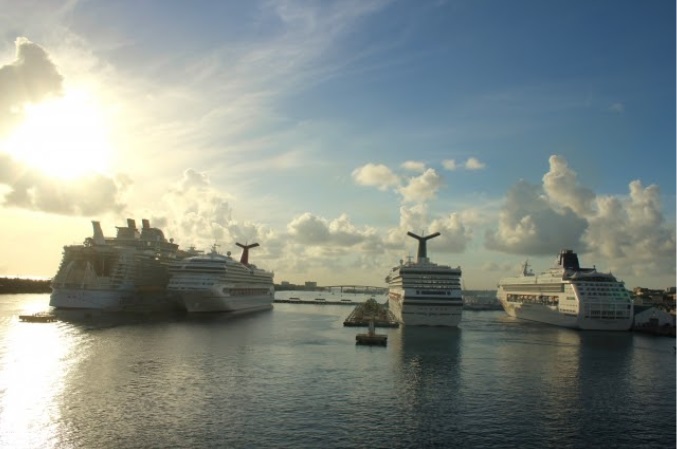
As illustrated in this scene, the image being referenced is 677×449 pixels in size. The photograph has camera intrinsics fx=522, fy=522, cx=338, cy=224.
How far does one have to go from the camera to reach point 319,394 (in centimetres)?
4494

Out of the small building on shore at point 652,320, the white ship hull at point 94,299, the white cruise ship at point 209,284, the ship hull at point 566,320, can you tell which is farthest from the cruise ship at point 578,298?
the white ship hull at point 94,299

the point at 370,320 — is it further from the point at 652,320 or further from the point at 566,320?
the point at 652,320

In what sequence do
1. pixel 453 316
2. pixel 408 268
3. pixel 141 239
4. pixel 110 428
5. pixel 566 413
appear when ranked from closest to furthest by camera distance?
pixel 110 428, pixel 566 413, pixel 453 316, pixel 408 268, pixel 141 239

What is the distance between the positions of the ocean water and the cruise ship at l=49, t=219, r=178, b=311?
3870 cm

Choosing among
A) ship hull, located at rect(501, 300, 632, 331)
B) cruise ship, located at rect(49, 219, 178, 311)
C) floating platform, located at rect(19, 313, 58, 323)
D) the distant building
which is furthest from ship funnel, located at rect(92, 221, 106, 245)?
the distant building

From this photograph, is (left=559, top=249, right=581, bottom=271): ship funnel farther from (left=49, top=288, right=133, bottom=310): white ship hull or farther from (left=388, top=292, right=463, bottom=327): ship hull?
(left=49, top=288, right=133, bottom=310): white ship hull

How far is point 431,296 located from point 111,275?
76.9 m

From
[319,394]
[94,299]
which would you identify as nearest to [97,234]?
[94,299]

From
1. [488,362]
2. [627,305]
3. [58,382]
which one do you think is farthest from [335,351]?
[627,305]

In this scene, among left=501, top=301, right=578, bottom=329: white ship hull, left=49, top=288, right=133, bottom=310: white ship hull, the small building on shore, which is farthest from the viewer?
the small building on shore

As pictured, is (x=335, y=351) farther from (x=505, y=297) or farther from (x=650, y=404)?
(x=505, y=297)

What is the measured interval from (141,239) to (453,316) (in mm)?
94825

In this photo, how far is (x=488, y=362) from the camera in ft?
212

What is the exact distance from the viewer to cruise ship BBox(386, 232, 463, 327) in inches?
4112
